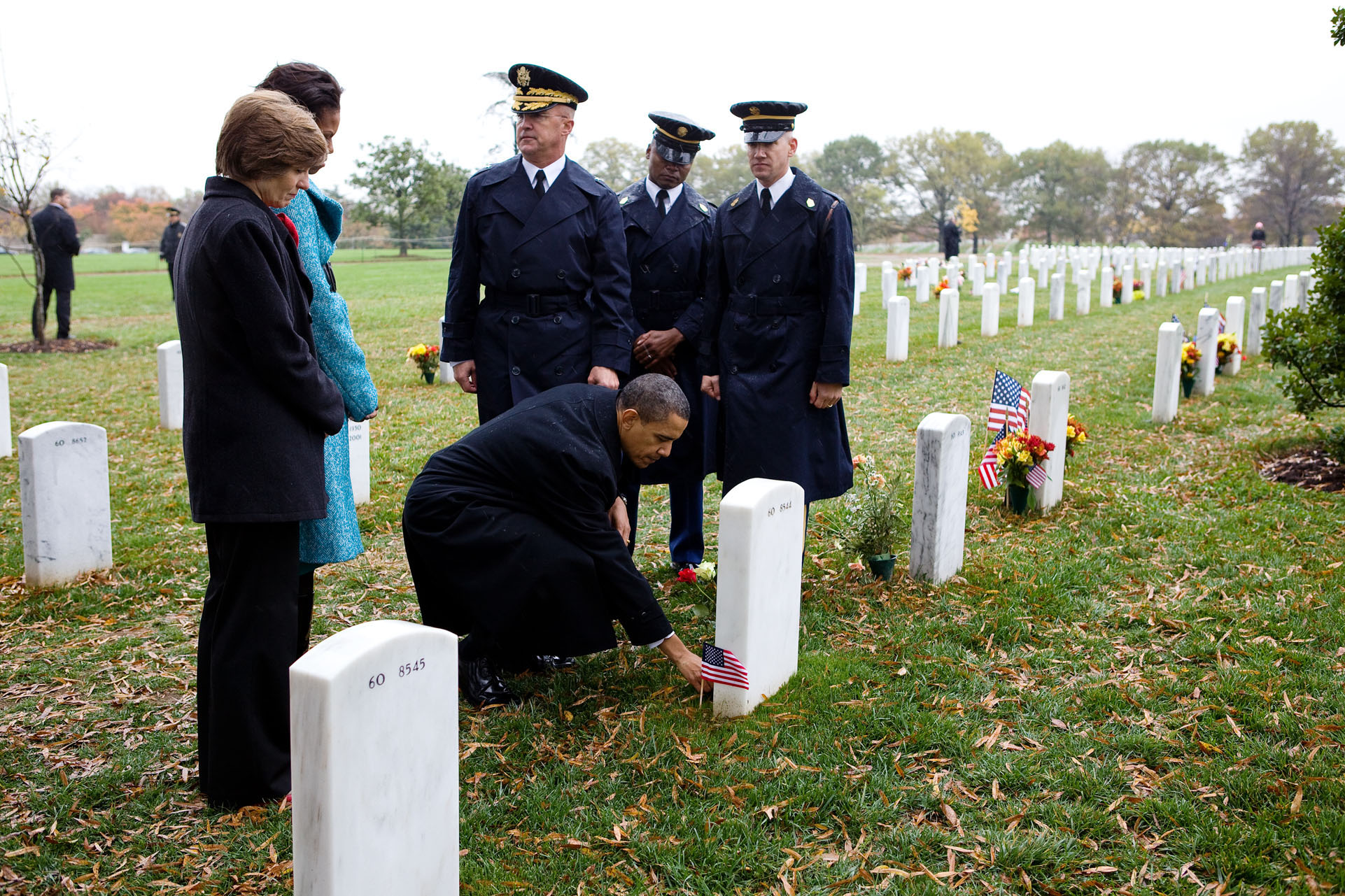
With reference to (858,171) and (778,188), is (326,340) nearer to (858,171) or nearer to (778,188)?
(778,188)

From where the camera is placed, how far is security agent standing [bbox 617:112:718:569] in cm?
555

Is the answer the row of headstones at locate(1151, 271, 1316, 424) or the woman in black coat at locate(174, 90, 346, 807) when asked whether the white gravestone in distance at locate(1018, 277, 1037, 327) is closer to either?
the row of headstones at locate(1151, 271, 1316, 424)

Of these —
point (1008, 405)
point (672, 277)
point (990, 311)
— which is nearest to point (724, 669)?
point (672, 277)

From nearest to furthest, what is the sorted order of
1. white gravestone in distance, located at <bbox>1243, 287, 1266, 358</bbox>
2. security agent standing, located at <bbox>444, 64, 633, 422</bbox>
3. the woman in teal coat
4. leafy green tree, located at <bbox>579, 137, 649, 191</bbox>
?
the woman in teal coat < security agent standing, located at <bbox>444, 64, 633, 422</bbox> < white gravestone in distance, located at <bbox>1243, 287, 1266, 358</bbox> < leafy green tree, located at <bbox>579, 137, 649, 191</bbox>

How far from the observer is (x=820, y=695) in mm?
4285

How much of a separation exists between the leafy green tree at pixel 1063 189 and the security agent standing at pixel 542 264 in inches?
2896

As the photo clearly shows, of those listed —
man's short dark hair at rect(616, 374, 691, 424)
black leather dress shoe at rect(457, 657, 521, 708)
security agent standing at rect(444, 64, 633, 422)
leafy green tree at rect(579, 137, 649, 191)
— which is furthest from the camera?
leafy green tree at rect(579, 137, 649, 191)

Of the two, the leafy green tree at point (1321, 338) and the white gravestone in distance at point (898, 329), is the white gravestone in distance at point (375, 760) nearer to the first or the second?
the leafy green tree at point (1321, 338)

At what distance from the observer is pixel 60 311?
1666cm

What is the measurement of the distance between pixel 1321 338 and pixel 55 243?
1685cm

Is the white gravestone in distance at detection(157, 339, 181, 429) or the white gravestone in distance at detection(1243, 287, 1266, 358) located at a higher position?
the white gravestone in distance at detection(1243, 287, 1266, 358)

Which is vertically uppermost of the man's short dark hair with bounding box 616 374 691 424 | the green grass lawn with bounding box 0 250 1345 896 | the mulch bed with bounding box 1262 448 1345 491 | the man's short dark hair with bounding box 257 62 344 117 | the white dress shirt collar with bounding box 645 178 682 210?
the man's short dark hair with bounding box 257 62 344 117

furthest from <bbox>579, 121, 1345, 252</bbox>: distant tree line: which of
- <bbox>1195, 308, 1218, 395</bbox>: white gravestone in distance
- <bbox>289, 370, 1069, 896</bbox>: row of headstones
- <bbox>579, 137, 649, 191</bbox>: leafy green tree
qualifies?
<bbox>289, 370, 1069, 896</bbox>: row of headstones

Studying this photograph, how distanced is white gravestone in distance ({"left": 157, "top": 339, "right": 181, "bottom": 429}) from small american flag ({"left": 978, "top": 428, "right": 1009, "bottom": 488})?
753 centimetres
